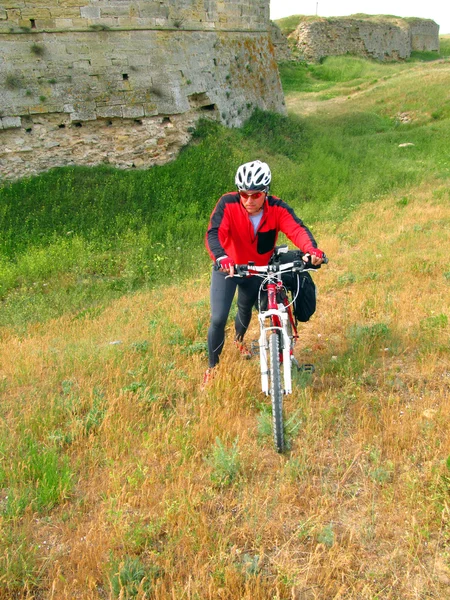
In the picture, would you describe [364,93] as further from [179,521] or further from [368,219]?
[179,521]

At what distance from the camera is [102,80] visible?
11180 mm

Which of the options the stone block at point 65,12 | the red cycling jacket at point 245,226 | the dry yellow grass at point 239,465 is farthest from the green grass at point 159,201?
the red cycling jacket at point 245,226

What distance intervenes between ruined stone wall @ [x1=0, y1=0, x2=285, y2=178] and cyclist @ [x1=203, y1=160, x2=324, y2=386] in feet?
27.6

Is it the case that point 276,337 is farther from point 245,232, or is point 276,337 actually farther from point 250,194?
point 250,194

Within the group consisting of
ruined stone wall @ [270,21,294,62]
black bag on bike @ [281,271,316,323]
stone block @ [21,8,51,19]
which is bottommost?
black bag on bike @ [281,271,316,323]

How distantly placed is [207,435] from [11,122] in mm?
9584

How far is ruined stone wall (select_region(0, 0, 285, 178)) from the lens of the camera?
10.6 metres

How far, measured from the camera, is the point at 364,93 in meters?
22.5

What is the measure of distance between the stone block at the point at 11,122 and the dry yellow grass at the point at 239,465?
6729 millimetres

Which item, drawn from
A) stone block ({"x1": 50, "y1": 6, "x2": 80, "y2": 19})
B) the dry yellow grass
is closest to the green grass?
the dry yellow grass

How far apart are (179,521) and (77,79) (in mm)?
10715

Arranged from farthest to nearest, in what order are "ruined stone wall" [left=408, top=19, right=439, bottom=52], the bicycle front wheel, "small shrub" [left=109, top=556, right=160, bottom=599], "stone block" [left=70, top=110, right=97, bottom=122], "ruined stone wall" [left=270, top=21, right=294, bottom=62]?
"ruined stone wall" [left=408, top=19, right=439, bottom=52]
"ruined stone wall" [left=270, top=21, right=294, bottom=62]
"stone block" [left=70, top=110, right=97, bottom=122]
the bicycle front wheel
"small shrub" [left=109, top=556, right=160, bottom=599]

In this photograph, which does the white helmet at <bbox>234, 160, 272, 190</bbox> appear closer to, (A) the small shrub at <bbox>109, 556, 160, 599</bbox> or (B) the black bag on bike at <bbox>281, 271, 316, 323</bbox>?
(B) the black bag on bike at <bbox>281, 271, 316, 323</bbox>

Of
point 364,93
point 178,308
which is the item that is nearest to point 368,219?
point 178,308
